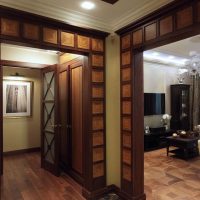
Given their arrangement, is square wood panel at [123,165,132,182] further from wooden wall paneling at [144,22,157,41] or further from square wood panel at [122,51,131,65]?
wooden wall paneling at [144,22,157,41]

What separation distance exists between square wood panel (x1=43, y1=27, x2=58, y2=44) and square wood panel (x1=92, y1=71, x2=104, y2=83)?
29.3 inches

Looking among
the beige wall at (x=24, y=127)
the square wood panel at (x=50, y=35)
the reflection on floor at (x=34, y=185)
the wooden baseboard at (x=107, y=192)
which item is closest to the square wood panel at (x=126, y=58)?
the square wood panel at (x=50, y=35)

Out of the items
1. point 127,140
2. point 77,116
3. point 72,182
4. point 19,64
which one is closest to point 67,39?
point 77,116

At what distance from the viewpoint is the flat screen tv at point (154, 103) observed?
587cm

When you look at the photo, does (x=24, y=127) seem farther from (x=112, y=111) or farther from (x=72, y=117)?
(x=112, y=111)

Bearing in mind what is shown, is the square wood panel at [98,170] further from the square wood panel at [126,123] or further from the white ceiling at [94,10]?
the white ceiling at [94,10]

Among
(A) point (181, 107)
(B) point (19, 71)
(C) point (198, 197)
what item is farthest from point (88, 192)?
(A) point (181, 107)

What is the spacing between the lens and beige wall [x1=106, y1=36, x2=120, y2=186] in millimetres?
3123

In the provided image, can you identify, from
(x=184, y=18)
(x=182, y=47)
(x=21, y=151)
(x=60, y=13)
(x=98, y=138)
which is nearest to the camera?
(x=184, y=18)

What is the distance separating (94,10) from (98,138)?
1.88m

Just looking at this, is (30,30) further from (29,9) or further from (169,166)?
(169,166)

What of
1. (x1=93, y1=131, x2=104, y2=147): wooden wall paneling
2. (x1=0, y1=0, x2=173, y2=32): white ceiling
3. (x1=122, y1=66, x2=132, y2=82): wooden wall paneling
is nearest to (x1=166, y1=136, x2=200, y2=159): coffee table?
(x1=93, y1=131, x2=104, y2=147): wooden wall paneling

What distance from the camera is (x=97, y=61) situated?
301 cm

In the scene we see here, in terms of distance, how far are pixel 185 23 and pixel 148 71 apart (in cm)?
408
